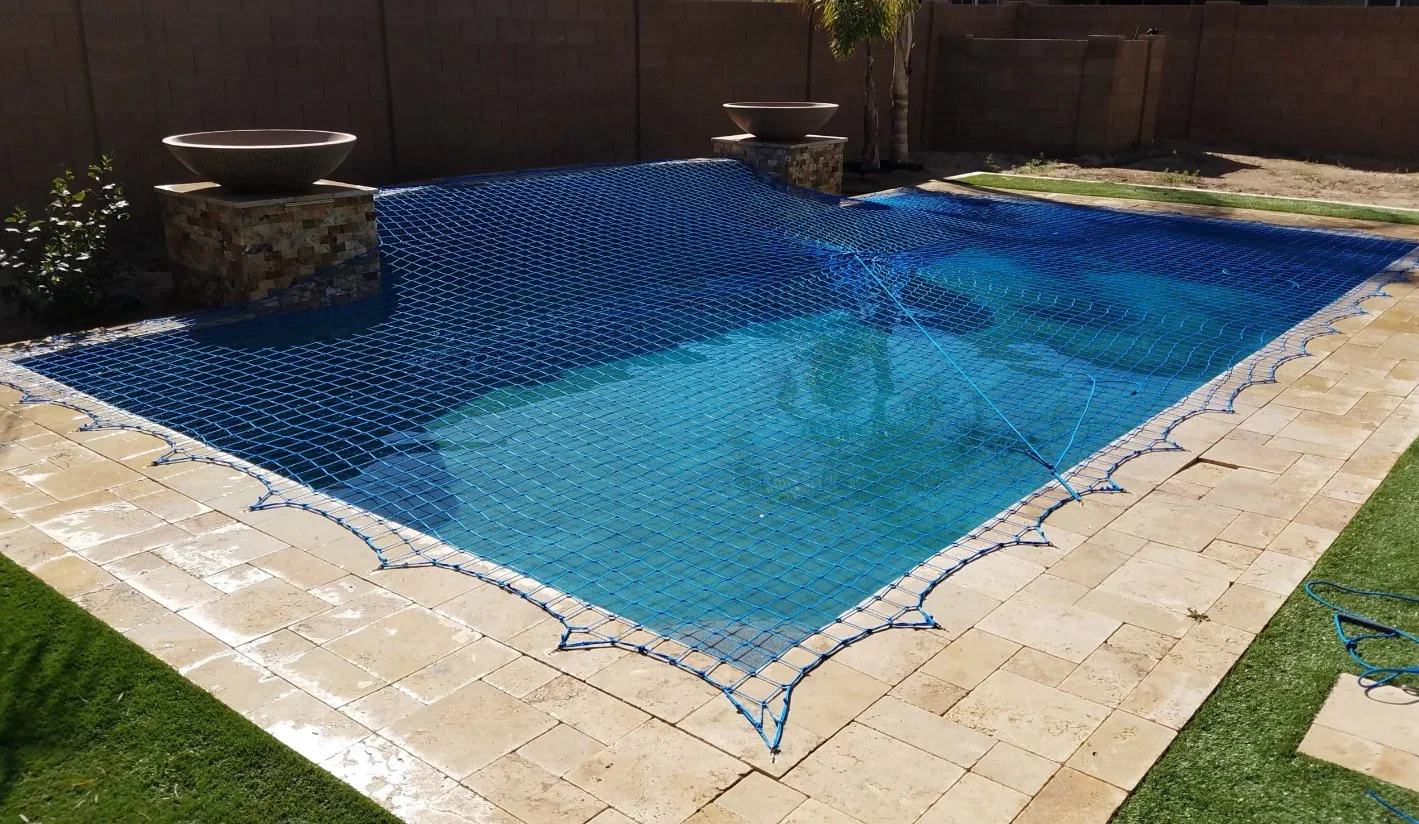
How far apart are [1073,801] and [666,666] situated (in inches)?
47.4

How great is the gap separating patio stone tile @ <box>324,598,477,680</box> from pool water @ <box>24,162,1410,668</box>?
54 cm

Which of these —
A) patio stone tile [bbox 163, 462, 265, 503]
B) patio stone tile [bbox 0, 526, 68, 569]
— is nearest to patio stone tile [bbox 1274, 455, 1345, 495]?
patio stone tile [bbox 163, 462, 265, 503]

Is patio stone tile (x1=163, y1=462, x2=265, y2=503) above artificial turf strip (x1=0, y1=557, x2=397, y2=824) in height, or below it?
above

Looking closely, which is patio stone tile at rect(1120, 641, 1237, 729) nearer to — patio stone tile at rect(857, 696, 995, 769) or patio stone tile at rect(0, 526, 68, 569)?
patio stone tile at rect(857, 696, 995, 769)

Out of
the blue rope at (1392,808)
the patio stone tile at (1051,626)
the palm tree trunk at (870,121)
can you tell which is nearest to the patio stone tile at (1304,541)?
the patio stone tile at (1051,626)

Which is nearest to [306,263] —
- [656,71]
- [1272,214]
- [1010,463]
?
[1010,463]

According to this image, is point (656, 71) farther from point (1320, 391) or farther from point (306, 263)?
point (1320, 391)

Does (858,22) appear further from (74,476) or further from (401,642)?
(401,642)

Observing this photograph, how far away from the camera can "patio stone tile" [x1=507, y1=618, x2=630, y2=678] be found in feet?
11.1

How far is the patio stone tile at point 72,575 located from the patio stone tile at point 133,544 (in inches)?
2.0

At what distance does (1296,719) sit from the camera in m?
3.11

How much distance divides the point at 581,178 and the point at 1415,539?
6.88 metres

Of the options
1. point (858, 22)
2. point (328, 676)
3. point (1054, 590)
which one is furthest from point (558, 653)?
point (858, 22)

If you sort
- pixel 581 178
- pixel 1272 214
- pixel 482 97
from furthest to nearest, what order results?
pixel 1272 214 → pixel 482 97 → pixel 581 178
